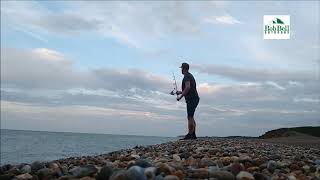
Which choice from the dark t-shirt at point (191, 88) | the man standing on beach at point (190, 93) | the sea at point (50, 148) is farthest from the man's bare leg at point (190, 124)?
the sea at point (50, 148)

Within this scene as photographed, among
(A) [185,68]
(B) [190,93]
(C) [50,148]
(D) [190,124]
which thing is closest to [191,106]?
(B) [190,93]

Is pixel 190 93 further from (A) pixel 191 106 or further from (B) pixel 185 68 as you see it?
(B) pixel 185 68

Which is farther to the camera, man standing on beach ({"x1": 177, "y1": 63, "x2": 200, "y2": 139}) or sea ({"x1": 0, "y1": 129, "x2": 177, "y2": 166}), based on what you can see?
sea ({"x1": 0, "y1": 129, "x2": 177, "y2": 166})

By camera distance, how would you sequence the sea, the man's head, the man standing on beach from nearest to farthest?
1. the man standing on beach
2. the man's head
3. the sea

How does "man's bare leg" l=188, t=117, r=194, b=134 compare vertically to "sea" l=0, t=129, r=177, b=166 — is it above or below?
above

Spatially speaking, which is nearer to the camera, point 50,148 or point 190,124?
point 190,124

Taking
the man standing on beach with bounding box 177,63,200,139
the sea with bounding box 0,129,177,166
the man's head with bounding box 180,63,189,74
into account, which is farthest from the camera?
the sea with bounding box 0,129,177,166

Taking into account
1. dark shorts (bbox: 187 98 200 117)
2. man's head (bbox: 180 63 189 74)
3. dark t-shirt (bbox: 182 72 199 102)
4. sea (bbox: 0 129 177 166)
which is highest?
man's head (bbox: 180 63 189 74)

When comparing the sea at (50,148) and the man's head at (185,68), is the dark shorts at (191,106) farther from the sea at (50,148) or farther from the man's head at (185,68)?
the sea at (50,148)

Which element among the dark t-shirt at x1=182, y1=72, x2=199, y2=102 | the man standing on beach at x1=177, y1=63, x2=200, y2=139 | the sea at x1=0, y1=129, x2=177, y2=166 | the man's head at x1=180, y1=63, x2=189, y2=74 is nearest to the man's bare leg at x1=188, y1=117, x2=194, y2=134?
the man standing on beach at x1=177, y1=63, x2=200, y2=139

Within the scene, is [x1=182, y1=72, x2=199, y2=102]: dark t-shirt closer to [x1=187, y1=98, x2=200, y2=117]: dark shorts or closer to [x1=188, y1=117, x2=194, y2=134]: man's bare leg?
[x1=187, y1=98, x2=200, y2=117]: dark shorts

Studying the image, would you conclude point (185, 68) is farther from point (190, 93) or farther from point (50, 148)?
point (50, 148)

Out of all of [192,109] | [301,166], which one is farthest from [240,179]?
[192,109]

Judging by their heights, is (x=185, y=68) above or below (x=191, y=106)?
above
